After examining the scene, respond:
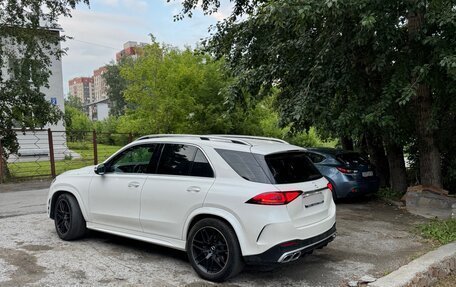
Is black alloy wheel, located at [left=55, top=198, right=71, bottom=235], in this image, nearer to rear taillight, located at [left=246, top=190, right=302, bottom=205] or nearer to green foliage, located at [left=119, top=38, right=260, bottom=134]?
rear taillight, located at [left=246, top=190, right=302, bottom=205]

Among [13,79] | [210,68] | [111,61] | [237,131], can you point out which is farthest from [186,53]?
[111,61]

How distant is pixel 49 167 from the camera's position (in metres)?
15.5

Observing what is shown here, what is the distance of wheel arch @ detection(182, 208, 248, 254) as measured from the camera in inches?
170

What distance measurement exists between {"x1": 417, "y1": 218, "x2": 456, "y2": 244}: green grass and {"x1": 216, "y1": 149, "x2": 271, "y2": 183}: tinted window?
11.8 ft

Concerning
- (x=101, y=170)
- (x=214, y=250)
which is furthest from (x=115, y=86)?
(x=214, y=250)

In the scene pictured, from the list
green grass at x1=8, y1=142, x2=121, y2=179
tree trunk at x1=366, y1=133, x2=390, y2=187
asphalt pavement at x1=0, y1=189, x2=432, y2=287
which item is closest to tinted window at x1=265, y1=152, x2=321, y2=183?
asphalt pavement at x1=0, y1=189, x2=432, y2=287

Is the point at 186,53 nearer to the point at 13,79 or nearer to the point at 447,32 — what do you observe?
the point at 13,79

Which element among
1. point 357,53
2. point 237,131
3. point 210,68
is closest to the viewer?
point 357,53

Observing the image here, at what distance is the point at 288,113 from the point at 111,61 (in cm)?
7162

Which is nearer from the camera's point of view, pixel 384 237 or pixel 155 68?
pixel 384 237

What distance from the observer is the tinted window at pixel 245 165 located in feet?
14.7

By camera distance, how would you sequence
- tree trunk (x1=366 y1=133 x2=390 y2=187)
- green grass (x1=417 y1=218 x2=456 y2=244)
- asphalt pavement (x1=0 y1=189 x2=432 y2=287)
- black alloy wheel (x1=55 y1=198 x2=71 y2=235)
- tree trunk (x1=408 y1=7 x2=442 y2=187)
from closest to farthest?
asphalt pavement (x1=0 y1=189 x2=432 y2=287) < black alloy wheel (x1=55 y1=198 x2=71 y2=235) < green grass (x1=417 y1=218 x2=456 y2=244) < tree trunk (x1=408 y1=7 x2=442 y2=187) < tree trunk (x1=366 y1=133 x2=390 y2=187)

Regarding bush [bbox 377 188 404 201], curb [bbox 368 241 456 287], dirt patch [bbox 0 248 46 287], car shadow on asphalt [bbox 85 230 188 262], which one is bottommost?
bush [bbox 377 188 404 201]

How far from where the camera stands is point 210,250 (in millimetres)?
4594
